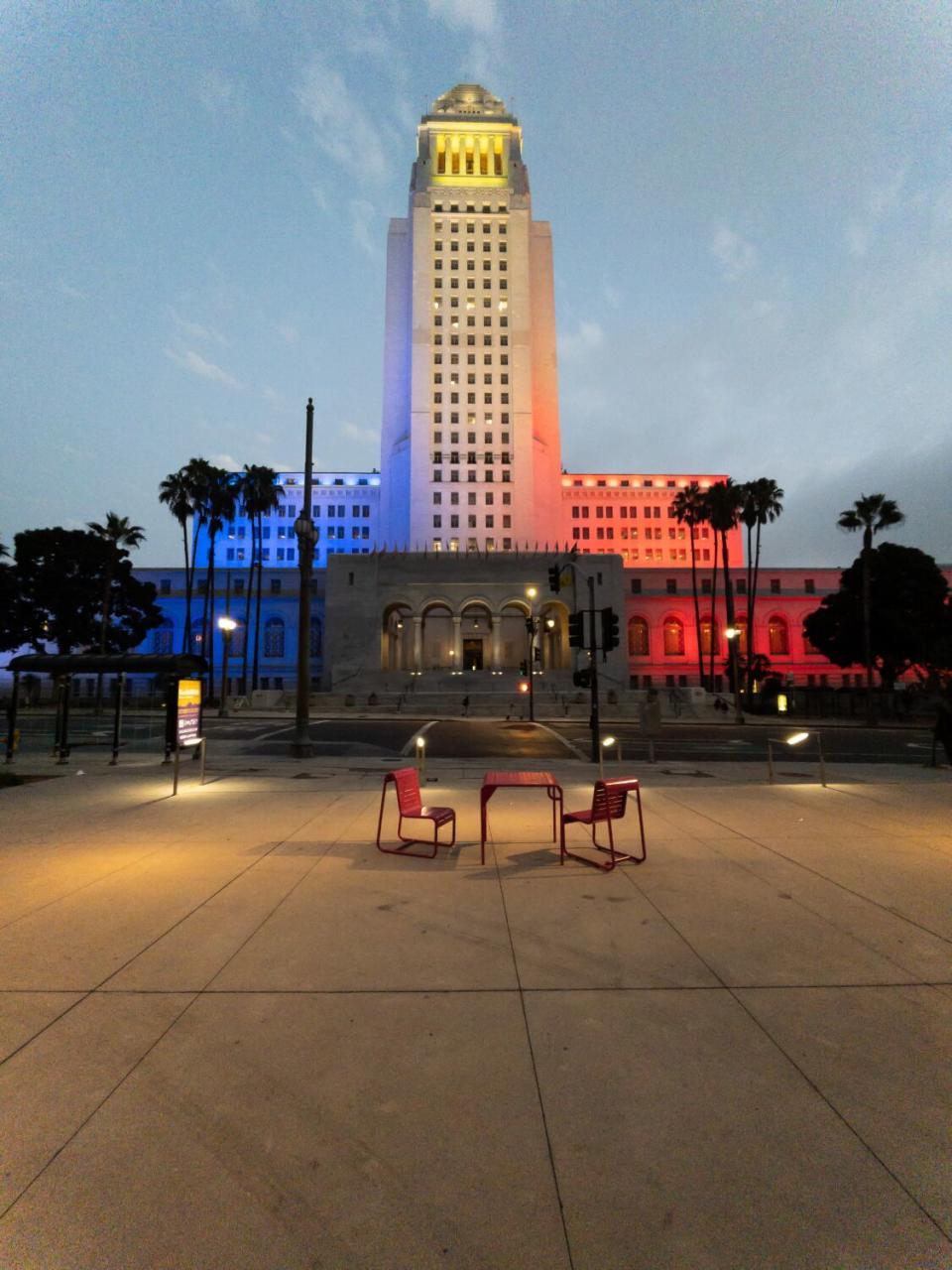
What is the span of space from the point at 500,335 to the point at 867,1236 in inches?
3793

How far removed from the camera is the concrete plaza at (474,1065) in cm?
224

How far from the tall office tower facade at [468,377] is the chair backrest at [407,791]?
73.8 meters

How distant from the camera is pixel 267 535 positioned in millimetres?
101938

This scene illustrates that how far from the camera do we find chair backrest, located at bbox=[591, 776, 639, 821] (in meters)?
7.01

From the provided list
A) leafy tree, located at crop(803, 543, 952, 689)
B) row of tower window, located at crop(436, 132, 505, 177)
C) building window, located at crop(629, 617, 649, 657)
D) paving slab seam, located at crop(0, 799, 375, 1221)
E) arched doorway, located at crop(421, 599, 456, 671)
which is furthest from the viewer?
row of tower window, located at crop(436, 132, 505, 177)

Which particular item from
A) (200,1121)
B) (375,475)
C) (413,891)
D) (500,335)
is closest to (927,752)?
(413,891)

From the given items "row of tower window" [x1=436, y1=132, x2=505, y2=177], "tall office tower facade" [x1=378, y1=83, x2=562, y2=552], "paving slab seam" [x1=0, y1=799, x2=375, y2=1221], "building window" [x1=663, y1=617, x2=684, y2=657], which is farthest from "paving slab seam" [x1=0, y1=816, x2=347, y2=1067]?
"row of tower window" [x1=436, y1=132, x2=505, y2=177]

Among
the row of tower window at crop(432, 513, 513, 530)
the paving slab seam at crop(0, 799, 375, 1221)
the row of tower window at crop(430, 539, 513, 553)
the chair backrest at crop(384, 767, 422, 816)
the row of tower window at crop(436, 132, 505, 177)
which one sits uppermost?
the row of tower window at crop(436, 132, 505, 177)

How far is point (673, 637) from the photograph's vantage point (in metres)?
76.2

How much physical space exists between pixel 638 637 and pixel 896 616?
1241 inches

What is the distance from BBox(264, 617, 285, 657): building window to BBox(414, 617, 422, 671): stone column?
20789 mm

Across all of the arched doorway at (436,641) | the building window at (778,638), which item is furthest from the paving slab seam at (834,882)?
the building window at (778,638)

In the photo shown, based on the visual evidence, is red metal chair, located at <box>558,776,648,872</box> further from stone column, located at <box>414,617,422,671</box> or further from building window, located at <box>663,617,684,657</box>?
building window, located at <box>663,617,684,657</box>

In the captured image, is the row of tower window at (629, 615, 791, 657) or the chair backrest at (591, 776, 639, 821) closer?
the chair backrest at (591, 776, 639, 821)
